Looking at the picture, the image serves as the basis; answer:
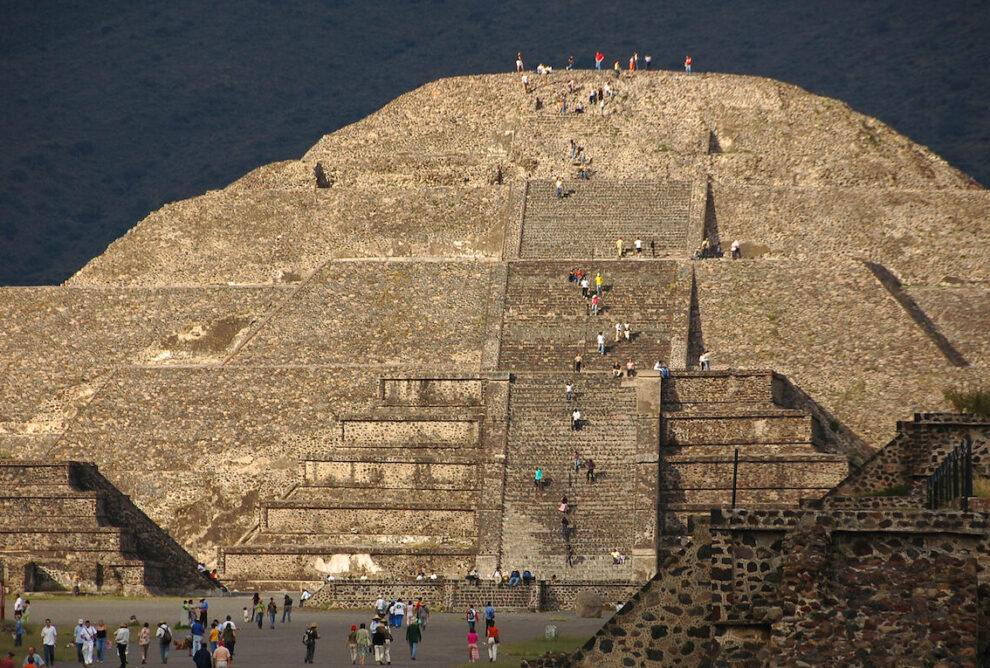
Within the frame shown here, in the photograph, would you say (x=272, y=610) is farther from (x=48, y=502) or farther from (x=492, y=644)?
(x=492, y=644)

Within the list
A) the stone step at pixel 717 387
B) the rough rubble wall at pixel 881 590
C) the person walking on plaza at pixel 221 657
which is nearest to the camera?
the rough rubble wall at pixel 881 590

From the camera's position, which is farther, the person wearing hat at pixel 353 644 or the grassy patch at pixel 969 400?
the grassy patch at pixel 969 400

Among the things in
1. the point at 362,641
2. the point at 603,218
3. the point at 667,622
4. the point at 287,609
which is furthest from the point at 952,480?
the point at 603,218

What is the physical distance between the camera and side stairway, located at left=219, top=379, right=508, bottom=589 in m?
30.2

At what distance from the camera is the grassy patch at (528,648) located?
68.9 ft

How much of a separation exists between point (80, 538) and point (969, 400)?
13989 millimetres

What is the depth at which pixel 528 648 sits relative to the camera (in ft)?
72.8

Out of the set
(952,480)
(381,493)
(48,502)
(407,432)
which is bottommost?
(952,480)

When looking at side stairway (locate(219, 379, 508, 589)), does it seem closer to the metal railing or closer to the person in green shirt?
the person in green shirt

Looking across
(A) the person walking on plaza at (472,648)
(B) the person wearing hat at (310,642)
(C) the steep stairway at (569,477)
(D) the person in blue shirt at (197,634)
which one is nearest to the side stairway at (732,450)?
(C) the steep stairway at (569,477)

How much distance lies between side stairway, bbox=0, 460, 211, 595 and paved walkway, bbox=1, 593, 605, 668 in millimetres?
772

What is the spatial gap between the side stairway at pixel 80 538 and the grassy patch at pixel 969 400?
474 inches

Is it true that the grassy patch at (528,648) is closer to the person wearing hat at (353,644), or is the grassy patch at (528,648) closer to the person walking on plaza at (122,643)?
the person wearing hat at (353,644)

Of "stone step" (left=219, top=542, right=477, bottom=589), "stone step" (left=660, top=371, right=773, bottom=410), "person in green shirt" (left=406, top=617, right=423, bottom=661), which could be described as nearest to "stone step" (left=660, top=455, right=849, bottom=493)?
"stone step" (left=660, top=371, right=773, bottom=410)
